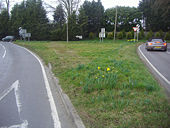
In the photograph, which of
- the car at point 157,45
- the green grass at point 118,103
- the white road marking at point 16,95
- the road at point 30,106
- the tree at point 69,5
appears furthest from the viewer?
the tree at point 69,5

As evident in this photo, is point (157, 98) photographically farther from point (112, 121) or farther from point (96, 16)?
point (96, 16)

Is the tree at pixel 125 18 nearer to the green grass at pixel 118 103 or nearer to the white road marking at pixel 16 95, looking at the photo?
the green grass at pixel 118 103

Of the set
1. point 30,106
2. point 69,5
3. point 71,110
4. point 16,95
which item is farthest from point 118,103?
point 69,5

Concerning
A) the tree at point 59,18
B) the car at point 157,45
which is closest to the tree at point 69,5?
the tree at point 59,18

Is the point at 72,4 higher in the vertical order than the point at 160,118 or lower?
higher

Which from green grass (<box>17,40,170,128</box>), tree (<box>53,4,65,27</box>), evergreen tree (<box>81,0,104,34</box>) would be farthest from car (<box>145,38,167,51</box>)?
evergreen tree (<box>81,0,104,34</box>)

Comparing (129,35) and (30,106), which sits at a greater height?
(129,35)

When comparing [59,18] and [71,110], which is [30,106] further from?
[59,18]

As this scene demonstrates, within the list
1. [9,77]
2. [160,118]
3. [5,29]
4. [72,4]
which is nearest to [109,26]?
[72,4]

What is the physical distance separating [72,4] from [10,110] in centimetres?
4383

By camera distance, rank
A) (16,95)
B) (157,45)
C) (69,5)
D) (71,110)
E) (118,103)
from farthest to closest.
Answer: (69,5), (157,45), (16,95), (118,103), (71,110)

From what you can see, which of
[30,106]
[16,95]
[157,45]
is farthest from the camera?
[157,45]

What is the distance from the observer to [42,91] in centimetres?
677

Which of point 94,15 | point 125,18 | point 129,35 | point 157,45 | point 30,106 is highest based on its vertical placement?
point 94,15
